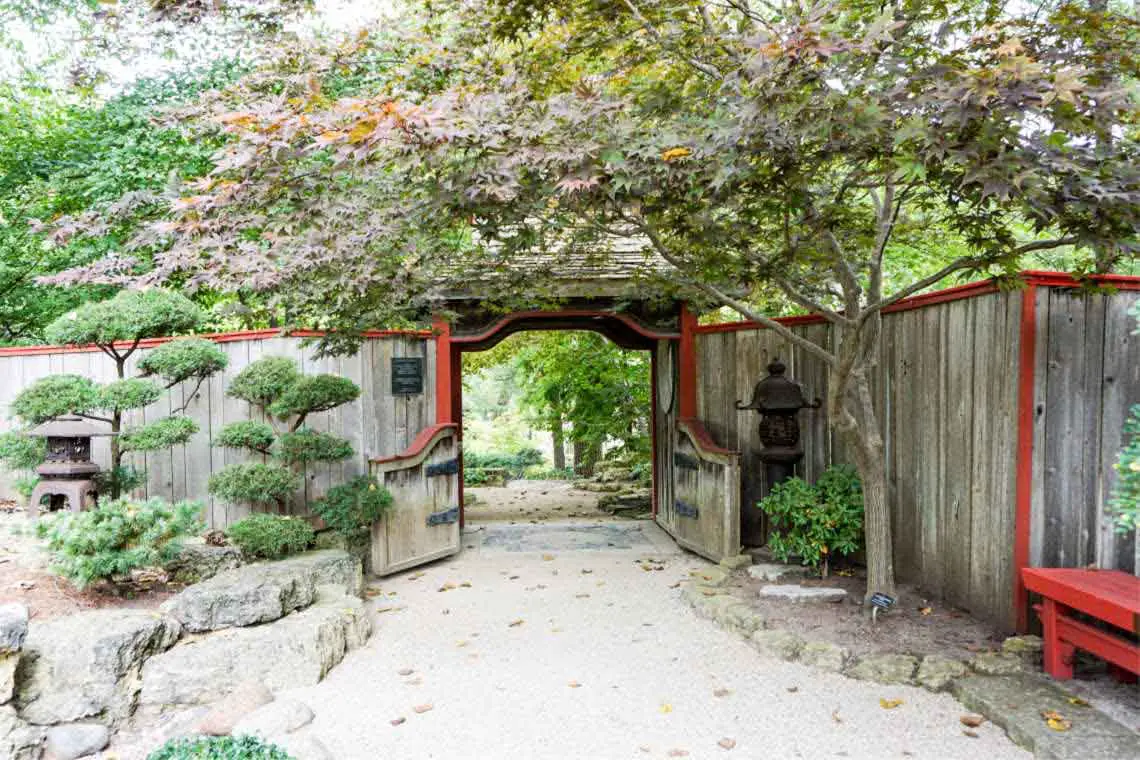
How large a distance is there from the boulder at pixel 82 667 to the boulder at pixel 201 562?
2.80 ft

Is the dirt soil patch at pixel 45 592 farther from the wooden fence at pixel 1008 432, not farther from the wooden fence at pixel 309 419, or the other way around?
the wooden fence at pixel 1008 432

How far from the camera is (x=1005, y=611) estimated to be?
373 centimetres

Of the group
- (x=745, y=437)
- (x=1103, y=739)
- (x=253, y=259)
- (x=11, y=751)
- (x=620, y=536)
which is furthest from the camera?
(x=620, y=536)

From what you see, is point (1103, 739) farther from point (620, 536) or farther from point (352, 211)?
point (620, 536)

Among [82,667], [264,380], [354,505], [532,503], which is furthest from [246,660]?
[532,503]

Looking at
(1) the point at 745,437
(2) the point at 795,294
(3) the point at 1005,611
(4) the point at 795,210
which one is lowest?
(3) the point at 1005,611

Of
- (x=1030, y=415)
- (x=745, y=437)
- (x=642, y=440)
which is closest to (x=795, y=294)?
(x=1030, y=415)

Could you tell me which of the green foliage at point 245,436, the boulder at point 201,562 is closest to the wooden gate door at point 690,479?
the green foliage at point 245,436

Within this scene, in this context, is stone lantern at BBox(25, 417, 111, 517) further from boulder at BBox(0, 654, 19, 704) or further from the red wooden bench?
the red wooden bench

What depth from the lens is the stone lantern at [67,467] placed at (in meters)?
4.55

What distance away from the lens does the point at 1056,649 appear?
3.25m

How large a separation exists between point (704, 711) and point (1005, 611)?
173 cm

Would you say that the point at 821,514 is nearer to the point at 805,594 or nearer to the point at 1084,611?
the point at 805,594

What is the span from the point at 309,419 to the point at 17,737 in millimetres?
3276
